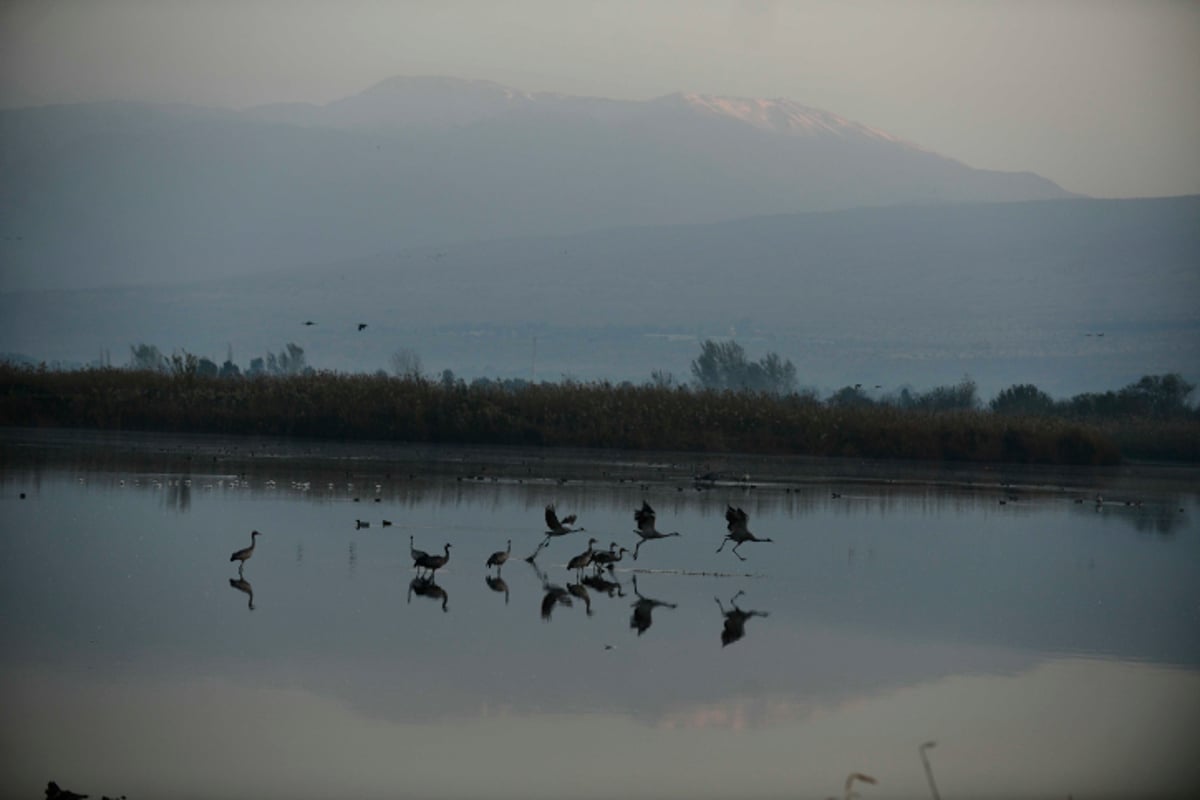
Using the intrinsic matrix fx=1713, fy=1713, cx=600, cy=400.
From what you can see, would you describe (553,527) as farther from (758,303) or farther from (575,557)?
(758,303)

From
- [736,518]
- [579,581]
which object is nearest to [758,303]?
[736,518]

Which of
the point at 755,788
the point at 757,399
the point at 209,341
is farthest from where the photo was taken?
the point at 209,341

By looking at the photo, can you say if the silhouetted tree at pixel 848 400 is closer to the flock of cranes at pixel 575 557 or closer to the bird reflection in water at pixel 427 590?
the flock of cranes at pixel 575 557

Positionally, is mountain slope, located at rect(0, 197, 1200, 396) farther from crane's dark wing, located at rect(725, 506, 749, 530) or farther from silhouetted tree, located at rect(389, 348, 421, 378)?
crane's dark wing, located at rect(725, 506, 749, 530)

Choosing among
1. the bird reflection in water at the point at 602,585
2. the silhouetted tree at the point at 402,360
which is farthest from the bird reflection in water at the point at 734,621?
the silhouetted tree at the point at 402,360

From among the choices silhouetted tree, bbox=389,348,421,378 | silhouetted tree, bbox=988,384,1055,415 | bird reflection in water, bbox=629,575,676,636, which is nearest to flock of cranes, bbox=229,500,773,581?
bird reflection in water, bbox=629,575,676,636

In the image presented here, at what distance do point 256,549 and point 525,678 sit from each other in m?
6.18

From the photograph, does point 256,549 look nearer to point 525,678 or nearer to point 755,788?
point 525,678

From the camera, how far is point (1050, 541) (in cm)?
2164

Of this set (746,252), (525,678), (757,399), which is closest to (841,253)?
(746,252)

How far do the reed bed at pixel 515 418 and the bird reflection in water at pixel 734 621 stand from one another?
2410 centimetres

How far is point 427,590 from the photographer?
14797 millimetres

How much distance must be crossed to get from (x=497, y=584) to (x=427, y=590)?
762mm

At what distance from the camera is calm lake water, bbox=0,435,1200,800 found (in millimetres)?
9219
